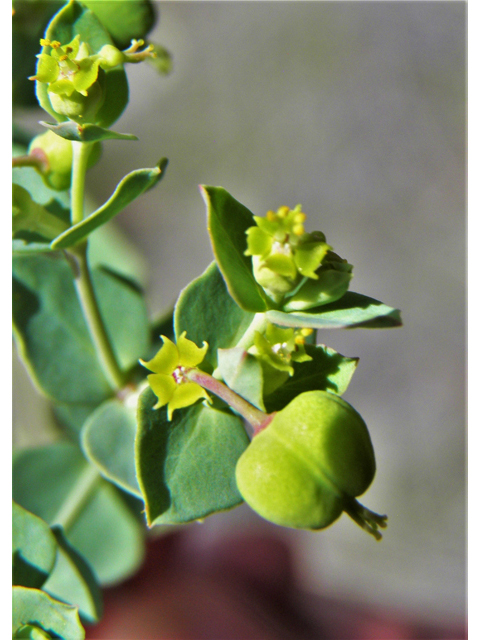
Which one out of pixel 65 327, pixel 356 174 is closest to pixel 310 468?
pixel 65 327

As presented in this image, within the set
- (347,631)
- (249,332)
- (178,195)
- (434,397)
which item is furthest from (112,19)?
(347,631)

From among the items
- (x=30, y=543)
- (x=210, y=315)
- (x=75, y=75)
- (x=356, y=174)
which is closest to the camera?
(x=75, y=75)

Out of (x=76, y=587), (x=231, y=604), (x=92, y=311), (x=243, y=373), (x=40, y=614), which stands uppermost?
(x=243, y=373)

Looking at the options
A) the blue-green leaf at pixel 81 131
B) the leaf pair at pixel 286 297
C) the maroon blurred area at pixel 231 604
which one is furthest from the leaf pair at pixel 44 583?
the maroon blurred area at pixel 231 604

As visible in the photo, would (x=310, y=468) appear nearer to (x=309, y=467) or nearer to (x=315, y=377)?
(x=309, y=467)

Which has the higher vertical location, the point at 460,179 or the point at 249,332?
the point at 460,179

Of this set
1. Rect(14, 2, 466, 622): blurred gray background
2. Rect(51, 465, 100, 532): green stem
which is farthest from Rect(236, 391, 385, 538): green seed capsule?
Rect(14, 2, 466, 622): blurred gray background

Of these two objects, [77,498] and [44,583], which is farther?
[77,498]

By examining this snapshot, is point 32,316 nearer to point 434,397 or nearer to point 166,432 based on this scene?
point 166,432
